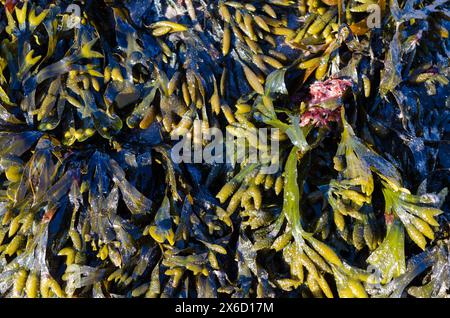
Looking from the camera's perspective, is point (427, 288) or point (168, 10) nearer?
point (427, 288)

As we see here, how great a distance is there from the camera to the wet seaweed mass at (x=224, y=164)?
5.37ft

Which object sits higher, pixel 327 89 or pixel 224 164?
pixel 327 89

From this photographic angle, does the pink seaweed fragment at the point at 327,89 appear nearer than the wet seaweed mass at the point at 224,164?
No

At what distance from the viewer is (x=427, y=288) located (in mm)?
1591

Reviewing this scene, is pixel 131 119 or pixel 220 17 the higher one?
pixel 220 17

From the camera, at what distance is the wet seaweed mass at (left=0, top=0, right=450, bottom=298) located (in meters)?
1.64

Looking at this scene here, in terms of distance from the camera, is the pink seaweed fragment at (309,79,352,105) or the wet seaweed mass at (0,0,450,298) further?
the pink seaweed fragment at (309,79,352,105)

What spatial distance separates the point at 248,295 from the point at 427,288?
60cm

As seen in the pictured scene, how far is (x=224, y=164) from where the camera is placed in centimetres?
183
